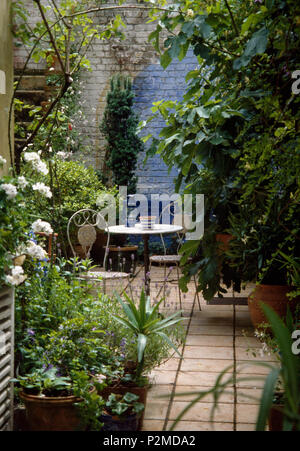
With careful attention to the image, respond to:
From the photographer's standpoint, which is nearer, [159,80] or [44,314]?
[44,314]

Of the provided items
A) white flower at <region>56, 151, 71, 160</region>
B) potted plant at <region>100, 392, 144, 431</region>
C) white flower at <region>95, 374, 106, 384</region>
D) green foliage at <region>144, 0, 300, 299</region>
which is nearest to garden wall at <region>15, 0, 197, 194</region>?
white flower at <region>56, 151, 71, 160</region>

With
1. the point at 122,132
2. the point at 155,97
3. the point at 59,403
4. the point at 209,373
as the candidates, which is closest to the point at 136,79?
the point at 155,97

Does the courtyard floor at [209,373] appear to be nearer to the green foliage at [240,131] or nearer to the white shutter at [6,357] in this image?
the green foliage at [240,131]

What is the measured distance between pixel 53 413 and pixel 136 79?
6.51 meters

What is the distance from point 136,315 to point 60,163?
4.47m

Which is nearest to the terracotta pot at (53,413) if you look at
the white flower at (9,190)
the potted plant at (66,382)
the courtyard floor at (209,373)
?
the potted plant at (66,382)

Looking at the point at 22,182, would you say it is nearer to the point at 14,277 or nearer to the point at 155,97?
the point at 14,277

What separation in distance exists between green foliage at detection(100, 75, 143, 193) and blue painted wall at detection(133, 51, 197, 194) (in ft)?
0.82

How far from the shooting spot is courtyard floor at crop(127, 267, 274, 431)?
2.69 meters

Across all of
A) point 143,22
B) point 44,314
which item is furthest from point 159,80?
point 44,314

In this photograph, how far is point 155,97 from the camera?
8.23 meters

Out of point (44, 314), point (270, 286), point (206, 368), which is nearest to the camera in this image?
point (44, 314)

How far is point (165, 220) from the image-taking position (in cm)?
759

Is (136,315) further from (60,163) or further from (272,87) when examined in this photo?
(60,163)
